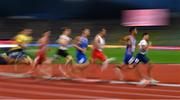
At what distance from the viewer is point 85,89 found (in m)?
13.8

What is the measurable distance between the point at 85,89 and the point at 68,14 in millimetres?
19933

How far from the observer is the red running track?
40.9ft

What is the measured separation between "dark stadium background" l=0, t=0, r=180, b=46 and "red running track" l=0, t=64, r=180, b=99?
1489cm

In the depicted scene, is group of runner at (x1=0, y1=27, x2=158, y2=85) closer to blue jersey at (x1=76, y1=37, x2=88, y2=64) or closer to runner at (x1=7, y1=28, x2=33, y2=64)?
blue jersey at (x1=76, y1=37, x2=88, y2=64)

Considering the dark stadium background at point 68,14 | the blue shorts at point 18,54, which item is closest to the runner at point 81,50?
the blue shorts at point 18,54

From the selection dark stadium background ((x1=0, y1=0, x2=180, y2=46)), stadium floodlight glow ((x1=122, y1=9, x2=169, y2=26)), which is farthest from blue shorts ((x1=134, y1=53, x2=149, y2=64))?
dark stadium background ((x1=0, y1=0, x2=180, y2=46))

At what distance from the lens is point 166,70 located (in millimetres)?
18562

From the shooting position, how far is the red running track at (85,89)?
1247cm

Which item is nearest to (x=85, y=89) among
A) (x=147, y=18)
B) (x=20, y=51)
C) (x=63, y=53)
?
(x=63, y=53)

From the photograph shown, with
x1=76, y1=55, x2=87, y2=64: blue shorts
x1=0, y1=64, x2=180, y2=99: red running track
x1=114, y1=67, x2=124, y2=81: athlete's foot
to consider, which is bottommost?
x1=0, y1=64, x2=180, y2=99: red running track

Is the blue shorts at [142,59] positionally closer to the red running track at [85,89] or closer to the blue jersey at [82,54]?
the red running track at [85,89]

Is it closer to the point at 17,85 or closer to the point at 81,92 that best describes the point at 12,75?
the point at 17,85

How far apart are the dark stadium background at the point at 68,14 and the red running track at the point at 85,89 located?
1489cm

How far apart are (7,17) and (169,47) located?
1061cm
